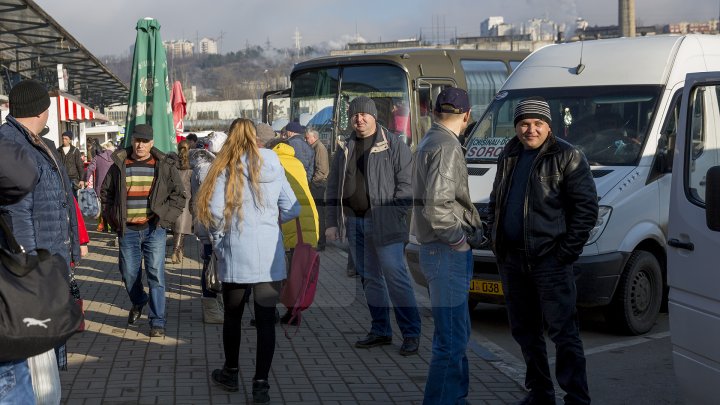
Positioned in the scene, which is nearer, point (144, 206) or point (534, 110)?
point (534, 110)

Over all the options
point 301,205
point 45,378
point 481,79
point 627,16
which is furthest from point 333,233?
point 627,16

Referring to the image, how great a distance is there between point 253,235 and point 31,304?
2570 mm

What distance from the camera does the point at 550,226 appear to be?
5.66 m

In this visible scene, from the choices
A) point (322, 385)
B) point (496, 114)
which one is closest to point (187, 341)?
point (322, 385)

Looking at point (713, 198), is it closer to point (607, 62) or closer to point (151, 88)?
point (607, 62)

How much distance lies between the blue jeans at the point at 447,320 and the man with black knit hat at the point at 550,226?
0.36 meters

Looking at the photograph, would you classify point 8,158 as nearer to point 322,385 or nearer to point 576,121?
point 322,385

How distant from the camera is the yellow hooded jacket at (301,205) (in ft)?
26.0

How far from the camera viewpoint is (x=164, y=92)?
13242 millimetres

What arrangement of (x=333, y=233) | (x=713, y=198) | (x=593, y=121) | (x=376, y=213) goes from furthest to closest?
1. (x=593, y=121)
2. (x=333, y=233)
3. (x=376, y=213)
4. (x=713, y=198)

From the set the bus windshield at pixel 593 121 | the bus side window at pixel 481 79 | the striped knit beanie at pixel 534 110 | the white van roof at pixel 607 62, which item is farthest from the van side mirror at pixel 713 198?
the bus side window at pixel 481 79

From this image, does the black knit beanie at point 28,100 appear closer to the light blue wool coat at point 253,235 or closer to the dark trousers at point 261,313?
the light blue wool coat at point 253,235

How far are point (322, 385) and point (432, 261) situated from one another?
153cm

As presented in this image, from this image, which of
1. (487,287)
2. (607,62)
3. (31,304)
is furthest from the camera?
(607,62)
